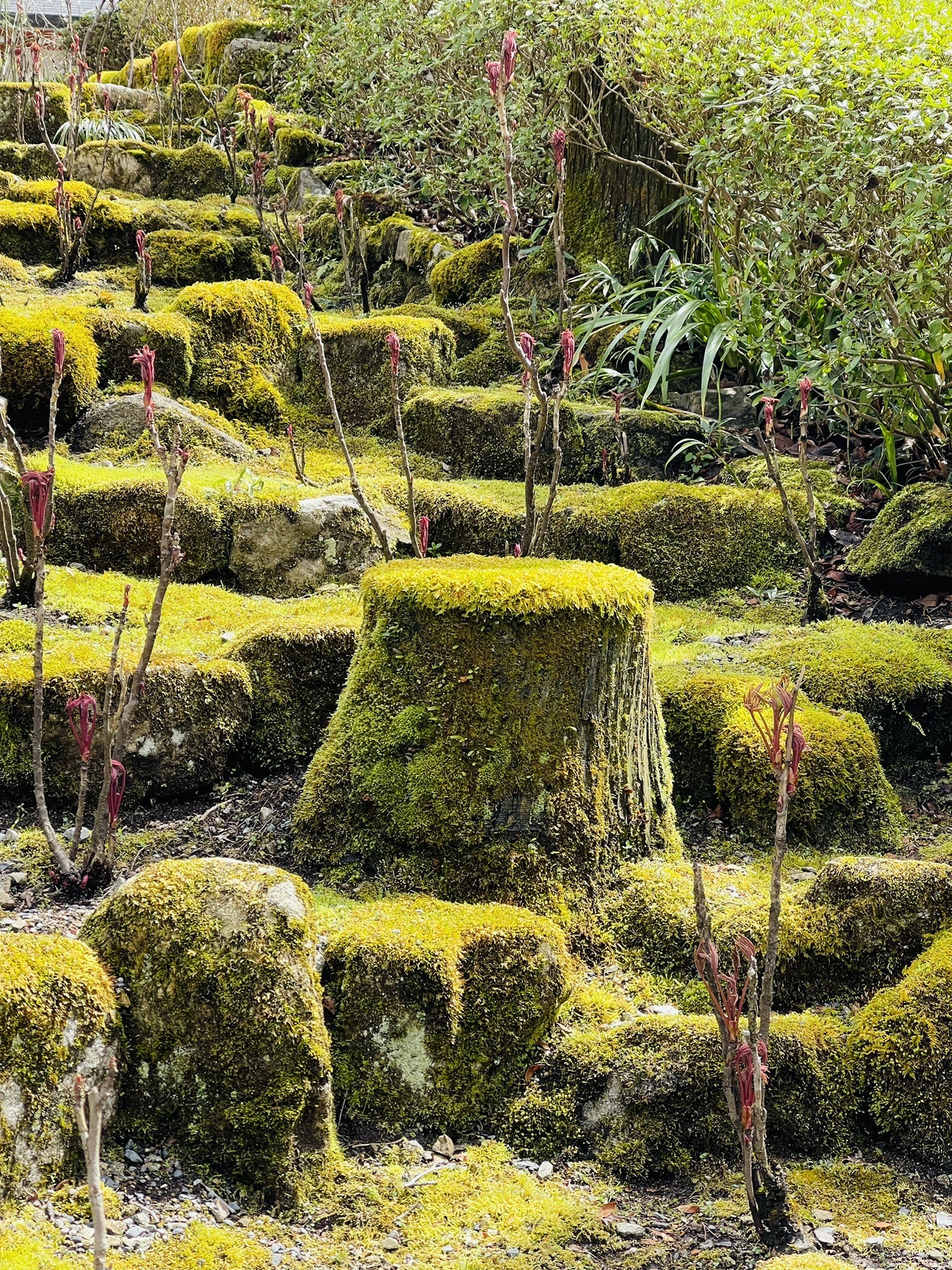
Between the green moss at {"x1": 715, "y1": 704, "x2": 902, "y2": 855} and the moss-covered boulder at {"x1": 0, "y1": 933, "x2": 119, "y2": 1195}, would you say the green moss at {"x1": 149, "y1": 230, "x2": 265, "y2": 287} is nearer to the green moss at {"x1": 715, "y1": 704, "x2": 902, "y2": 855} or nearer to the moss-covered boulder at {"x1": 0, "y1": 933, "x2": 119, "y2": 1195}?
the green moss at {"x1": 715, "y1": 704, "x2": 902, "y2": 855}

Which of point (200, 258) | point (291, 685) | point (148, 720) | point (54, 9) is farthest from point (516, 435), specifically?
A: point (54, 9)

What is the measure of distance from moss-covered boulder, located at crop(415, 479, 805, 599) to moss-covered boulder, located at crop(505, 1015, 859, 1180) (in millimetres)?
3502

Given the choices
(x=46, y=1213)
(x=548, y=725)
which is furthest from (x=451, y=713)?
(x=46, y=1213)

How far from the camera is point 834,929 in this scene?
3691 mm

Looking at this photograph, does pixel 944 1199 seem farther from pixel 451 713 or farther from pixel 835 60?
pixel 835 60

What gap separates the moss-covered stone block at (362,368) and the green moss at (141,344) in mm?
949

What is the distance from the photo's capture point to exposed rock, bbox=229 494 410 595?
6055 mm

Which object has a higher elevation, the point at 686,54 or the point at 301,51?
the point at 301,51

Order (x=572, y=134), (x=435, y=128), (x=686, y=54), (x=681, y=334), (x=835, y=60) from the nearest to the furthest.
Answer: (x=835, y=60), (x=686, y=54), (x=681, y=334), (x=572, y=134), (x=435, y=128)

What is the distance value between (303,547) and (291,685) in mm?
1614

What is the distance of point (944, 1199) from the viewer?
304 centimetres

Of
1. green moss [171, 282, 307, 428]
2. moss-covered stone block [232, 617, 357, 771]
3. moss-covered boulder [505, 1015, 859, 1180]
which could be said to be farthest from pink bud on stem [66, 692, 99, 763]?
green moss [171, 282, 307, 428]

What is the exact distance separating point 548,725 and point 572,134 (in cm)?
720

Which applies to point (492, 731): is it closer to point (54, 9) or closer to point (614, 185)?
point (614, 185)
